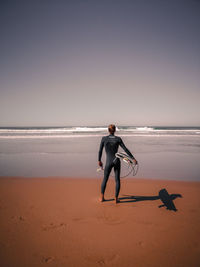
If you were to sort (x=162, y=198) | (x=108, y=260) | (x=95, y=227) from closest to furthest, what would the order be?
(x=108, y=260)
(x=95, y=227)
(x=162, y=198)

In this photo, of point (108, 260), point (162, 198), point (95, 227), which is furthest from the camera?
point (162, 198)

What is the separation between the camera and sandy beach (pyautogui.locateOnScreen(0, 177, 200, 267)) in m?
2.99

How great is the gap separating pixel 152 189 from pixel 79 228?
3.45m

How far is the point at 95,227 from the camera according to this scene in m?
3.90

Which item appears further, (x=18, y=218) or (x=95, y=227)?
(x=18, y=218)

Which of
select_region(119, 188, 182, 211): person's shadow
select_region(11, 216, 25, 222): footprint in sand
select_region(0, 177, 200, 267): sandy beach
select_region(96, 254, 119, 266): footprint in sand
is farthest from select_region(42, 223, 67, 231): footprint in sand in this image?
→ select_region(119, 188, 182, 211): person's shadow

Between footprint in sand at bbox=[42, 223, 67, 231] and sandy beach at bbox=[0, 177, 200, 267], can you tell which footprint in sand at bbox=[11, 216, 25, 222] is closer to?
sandy beach at bbox=[0, 177, 200, 267]

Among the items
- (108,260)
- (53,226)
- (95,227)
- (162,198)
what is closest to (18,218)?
(53,226)

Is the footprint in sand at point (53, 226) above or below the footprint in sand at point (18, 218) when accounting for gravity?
below

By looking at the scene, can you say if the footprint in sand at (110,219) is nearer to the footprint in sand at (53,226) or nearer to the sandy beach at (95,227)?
the sandy beach at (95,227)

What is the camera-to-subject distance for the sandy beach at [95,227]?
9.80 ft

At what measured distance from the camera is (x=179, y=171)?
29.5ft

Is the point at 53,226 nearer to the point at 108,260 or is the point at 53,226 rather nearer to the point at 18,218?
the point at 18,218

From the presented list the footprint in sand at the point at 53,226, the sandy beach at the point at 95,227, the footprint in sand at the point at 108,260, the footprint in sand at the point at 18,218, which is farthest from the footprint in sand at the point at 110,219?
the footprint in sand at the point at 18,218
